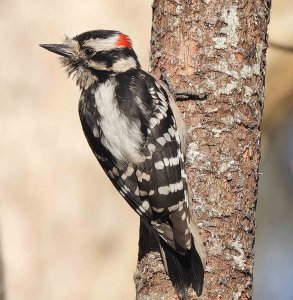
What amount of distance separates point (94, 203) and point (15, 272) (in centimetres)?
77

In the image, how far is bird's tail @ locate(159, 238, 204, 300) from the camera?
4.50 m

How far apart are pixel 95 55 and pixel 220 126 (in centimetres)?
74

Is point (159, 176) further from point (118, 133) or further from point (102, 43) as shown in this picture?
point (102, 43)

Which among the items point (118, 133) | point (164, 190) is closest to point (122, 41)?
point (118, 133)

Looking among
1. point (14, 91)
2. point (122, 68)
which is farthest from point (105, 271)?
point (122, 68)

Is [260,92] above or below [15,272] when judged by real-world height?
above

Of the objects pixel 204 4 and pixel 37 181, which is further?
pixel 37 181

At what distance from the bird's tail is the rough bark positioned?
0.04 meters

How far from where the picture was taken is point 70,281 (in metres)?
7.68

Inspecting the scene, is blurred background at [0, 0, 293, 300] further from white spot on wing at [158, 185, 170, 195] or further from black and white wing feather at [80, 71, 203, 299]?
white spot on wing at [158, 185, 170, 195]

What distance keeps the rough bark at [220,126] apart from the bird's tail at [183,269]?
0.04 metres

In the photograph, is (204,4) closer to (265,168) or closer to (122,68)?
(122,68)

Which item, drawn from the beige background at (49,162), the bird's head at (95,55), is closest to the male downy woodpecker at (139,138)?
the bird's head at (95,55)

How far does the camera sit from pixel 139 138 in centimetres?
473
